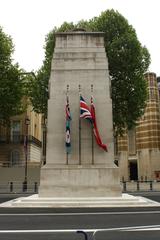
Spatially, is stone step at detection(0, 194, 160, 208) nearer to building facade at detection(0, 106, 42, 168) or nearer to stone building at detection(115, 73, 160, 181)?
building facade at detection(0, 106, 42, 168)

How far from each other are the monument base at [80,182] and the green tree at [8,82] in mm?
19929

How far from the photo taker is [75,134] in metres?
17.4

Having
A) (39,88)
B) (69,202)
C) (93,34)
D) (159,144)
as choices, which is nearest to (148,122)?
(159,144)

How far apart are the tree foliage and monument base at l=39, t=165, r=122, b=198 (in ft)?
57.0

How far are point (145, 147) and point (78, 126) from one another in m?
41.6

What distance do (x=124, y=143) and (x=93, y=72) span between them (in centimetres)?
4256

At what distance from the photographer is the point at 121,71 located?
110 ft

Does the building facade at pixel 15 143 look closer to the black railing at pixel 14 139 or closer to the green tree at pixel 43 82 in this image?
the black railing at pixel 14 139

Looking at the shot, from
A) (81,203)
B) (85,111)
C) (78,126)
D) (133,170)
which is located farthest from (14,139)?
(81,203)

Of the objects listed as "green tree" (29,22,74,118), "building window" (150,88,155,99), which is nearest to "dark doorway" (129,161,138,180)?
"building window" (150,88,155,99)
